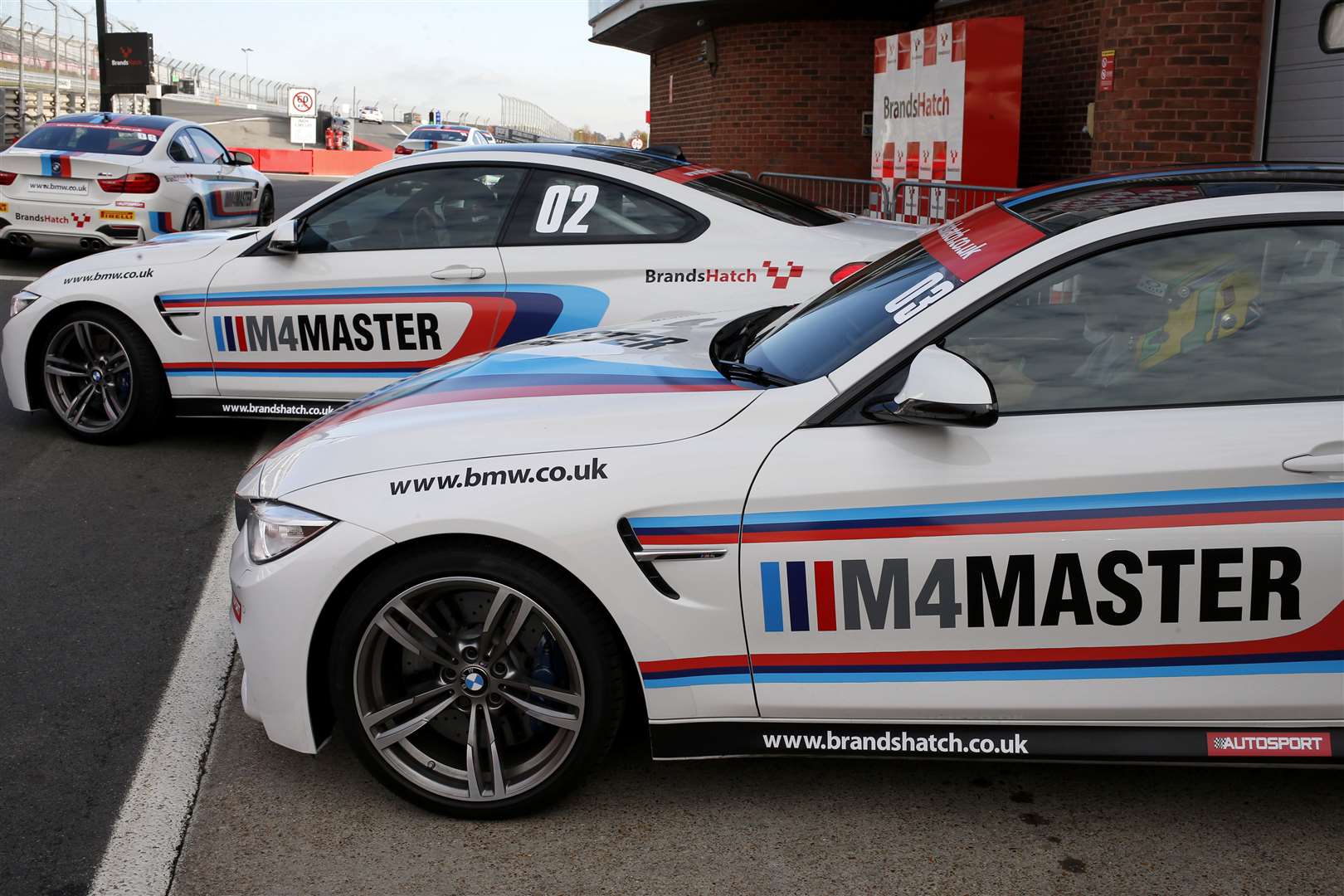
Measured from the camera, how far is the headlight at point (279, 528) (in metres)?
3.21

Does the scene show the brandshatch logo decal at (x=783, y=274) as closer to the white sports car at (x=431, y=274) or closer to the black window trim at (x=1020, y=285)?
the white sports car at (x=431, y=274)

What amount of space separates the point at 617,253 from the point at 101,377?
2.84 meters

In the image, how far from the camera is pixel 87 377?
680 centimetres

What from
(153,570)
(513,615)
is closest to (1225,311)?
(513,615)

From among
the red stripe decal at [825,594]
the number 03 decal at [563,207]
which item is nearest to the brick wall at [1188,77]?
the number 03 decal at [563,207]

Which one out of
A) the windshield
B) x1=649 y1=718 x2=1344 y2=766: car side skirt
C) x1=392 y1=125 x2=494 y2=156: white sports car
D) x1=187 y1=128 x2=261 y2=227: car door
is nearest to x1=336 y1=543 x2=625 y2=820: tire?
x1=649 y1=718 x2=1344 y2=766: car side skirt

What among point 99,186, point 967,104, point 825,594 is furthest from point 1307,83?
point 99,186

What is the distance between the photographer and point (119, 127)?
540 inches

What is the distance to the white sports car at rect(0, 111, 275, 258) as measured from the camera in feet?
41.9

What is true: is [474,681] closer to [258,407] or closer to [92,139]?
[258,407]

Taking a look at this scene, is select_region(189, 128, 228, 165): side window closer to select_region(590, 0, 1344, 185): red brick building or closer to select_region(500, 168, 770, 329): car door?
select_region(590, 0, 1344, 185): red brick building

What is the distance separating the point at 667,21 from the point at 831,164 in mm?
3696

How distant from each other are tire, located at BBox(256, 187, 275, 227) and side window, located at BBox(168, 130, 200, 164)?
183 cm

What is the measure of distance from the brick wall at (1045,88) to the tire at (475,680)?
8192mm
